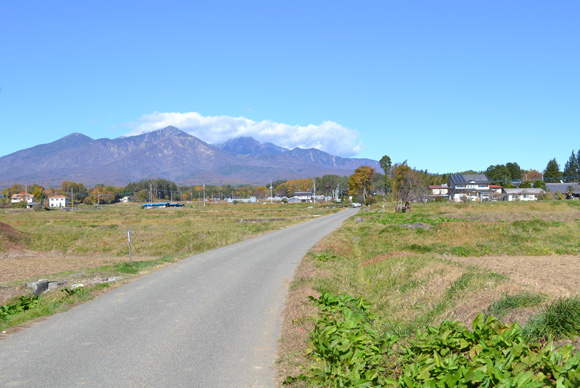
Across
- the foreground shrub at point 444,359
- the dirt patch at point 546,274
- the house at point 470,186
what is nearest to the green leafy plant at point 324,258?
the dirt patch at point 546,274

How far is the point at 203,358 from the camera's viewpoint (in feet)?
22.1

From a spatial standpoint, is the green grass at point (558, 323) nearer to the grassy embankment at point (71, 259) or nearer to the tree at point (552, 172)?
the grassy embankment at point (71, 259)

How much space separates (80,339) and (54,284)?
6.71m

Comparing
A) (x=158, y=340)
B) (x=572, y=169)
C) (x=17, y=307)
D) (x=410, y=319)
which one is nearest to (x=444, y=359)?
(x=410, y=319)

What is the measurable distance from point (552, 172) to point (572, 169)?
627 centimetres

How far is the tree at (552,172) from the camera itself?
15150cm

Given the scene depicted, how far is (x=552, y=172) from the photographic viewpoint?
155 meters

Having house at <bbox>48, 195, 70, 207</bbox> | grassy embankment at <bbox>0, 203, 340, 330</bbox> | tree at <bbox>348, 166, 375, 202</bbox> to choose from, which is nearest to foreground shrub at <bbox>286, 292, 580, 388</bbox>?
grassy embankment at <bbox>0, 203, 340, 330</bbox>

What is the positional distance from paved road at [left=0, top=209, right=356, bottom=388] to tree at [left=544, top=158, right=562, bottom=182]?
162m

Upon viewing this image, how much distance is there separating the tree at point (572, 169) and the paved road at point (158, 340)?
16037 cm

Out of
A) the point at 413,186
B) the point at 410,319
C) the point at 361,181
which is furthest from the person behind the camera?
the point at 361,181

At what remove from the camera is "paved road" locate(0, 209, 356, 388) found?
236 inches

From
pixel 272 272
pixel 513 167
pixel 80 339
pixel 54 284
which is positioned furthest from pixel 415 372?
pixel 513 167

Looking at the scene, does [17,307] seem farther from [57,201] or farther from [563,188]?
[57,201]
